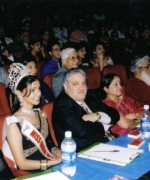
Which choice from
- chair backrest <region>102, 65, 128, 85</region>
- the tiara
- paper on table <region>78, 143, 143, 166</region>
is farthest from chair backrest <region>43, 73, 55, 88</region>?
paper on table <region>78, 143, 143, 166</region>

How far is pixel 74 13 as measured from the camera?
10.6m

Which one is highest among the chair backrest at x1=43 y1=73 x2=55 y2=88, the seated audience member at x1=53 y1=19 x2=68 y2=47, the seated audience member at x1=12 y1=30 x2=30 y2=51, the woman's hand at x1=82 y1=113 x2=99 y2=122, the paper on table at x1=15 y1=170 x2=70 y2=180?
the seated audience member at x1=53 y1=19 x2=68 y2=47

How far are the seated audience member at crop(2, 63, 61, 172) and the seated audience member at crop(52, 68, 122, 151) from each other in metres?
0.14

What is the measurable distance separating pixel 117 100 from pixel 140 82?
1.97 ft

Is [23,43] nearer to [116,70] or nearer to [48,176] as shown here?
[116,70]

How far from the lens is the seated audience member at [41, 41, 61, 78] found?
4824mm

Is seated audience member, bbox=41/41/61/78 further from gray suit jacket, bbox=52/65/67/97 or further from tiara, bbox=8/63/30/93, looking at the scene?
tiara, bbox=8/63/30/93

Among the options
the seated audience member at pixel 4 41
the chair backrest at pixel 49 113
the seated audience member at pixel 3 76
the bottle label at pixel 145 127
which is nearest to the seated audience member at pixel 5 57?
the seated audience member at pixel 4 41

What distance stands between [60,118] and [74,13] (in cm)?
874

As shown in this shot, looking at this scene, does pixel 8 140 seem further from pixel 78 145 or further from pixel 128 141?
pixel 128 141

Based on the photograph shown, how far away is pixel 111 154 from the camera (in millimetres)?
1970

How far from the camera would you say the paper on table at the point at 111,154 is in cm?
187

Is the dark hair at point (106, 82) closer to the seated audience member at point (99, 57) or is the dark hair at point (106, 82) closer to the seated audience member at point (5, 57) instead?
the seated audience member at point (99, 57)

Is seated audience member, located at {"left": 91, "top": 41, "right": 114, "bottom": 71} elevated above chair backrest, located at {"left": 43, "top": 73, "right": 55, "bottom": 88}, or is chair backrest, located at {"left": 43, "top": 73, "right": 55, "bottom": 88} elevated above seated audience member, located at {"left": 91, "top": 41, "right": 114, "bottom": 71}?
seated audience member, located at {"left": 91, "top": 41, "right": 114, "bottom": 71}
